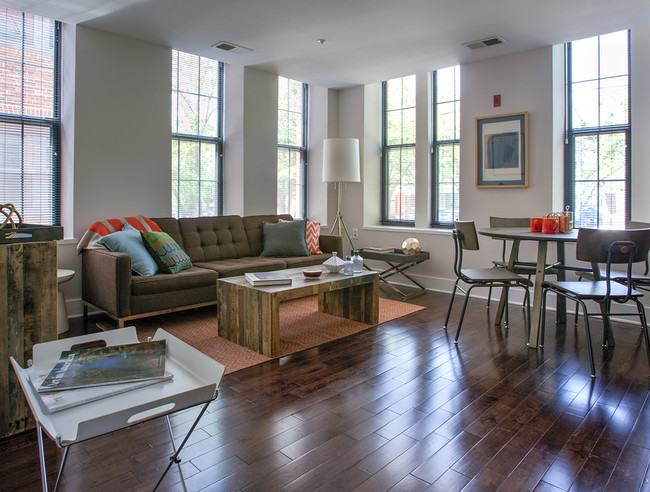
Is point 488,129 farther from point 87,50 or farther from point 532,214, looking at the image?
point 87,50

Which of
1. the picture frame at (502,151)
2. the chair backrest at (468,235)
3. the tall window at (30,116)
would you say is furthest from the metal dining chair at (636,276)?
the tall window at (30,116)

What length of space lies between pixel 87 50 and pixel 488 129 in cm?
405

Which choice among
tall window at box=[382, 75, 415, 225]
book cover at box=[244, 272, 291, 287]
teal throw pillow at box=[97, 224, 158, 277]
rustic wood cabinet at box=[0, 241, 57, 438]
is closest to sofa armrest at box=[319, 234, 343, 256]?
tall window at box=[382, 75, 415, 225]

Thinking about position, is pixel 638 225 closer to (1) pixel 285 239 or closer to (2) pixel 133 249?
(1) pixel 285 239

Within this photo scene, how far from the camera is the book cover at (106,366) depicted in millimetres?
1292

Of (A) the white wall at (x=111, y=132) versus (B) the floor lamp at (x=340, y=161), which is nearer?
(A) the white wall at (x=111, y=132)

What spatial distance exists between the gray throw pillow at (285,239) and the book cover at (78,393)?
3703 millimetres

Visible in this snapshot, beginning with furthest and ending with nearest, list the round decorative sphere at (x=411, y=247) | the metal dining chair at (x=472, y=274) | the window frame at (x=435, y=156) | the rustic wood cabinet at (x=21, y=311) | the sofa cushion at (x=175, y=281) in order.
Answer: the window frame at (x=435, y=156)
the round decorative sphere at (x=411, y=247)
the sofa cushion at (x=175, y=281)
the metal dining chair at (x=472, y=274)
the rustic wood cabinet at (x=21, y=311)

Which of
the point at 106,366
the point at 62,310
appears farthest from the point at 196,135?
the point at 106,366

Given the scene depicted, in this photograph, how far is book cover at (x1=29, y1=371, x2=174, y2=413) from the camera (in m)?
1.21

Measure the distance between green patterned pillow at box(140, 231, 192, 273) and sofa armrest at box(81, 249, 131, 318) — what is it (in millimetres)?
323

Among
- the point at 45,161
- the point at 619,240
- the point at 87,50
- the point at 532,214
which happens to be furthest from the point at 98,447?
the point at 532,214

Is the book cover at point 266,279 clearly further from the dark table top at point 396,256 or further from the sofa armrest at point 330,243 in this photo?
the dark table top at point 396,256

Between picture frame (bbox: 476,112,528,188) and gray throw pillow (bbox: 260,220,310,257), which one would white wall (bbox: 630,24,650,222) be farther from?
gray throw pillow (bbox: 260,220,310,257)
